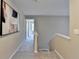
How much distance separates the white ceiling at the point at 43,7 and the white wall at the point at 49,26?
1.03 metres

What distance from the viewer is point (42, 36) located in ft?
42.0

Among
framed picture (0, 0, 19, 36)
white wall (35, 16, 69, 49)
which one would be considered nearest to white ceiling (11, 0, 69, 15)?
white wall (35, 16, 69, 49)

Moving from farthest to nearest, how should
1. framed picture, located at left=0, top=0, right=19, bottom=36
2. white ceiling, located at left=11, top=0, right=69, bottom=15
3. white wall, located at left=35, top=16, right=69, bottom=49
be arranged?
1. white wall, located at left=35, top=16, right=69, bottom=49
2. white ceiling, located at left=11, top=0, right=69, bottom=15
3. framed picture, located at left=0, top=0, right=19, bottom=36

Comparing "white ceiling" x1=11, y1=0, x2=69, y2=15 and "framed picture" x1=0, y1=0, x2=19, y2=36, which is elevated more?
"white ceiling" x1=11, y1=0, x2=69, y2=15

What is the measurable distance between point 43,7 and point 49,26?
223 cm

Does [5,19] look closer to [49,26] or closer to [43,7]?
[43,7]

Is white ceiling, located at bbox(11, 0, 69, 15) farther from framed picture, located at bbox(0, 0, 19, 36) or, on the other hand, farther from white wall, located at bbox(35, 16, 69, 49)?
framed picture, located at bbox(0, 0, 19, 36)

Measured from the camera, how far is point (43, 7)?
11000 mm

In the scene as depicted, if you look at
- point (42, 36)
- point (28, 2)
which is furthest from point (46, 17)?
point (28, 2)

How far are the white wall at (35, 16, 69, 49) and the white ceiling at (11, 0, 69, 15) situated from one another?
1029mm

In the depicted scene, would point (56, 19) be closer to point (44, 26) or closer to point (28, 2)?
point (44, 26)

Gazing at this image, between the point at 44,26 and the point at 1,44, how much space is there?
8672 millimetres

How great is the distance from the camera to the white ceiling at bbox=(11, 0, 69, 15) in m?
10.1

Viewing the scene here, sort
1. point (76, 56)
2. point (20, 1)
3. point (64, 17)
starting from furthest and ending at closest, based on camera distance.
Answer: point (64, 17)
point (20, 1)
point (76, 56)
